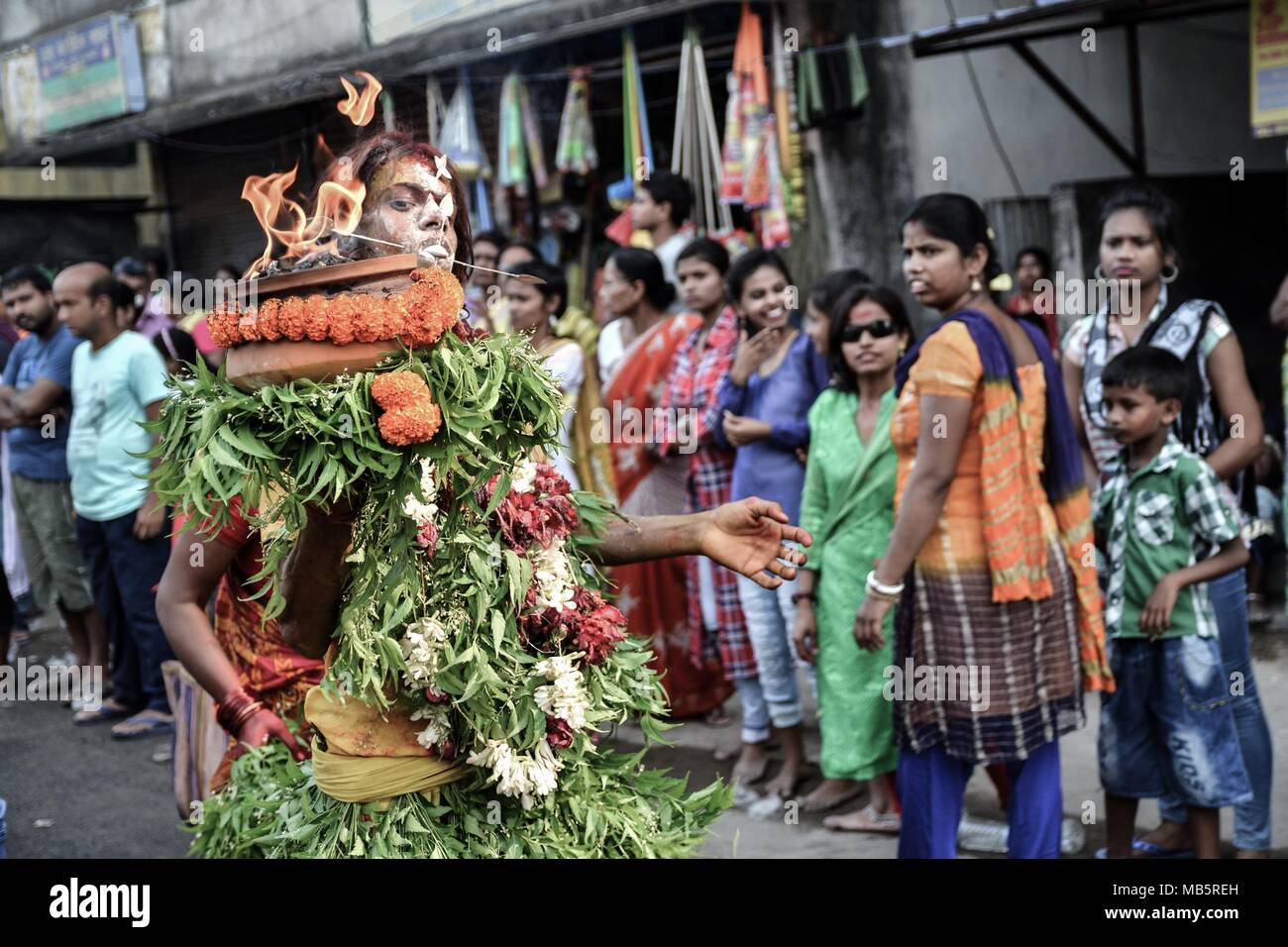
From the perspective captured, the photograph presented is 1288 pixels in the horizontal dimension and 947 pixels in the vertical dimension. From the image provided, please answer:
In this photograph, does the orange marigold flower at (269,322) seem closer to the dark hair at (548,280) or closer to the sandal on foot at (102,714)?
the dark hair at (548,280)

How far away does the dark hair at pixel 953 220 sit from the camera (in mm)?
3736

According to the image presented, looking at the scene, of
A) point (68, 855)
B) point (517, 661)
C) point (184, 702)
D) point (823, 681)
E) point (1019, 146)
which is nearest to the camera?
point (517, 661)

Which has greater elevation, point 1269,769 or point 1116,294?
point 1116,294

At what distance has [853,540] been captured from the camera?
15.5 feet

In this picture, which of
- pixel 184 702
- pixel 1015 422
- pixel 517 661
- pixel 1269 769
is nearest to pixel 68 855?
pixel 184 702

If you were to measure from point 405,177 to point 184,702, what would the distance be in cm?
201

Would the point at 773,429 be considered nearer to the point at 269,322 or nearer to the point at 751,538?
the point at 751,538

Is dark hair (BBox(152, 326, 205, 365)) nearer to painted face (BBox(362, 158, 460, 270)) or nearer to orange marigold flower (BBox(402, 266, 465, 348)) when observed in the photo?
painted face (BBox(362, 158, 460, 270))

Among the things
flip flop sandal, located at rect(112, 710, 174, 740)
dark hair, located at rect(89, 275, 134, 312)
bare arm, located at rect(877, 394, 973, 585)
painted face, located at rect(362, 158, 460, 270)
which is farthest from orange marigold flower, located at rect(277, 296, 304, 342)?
flip flop sandal, located at rect(112, 710, 174, 740)

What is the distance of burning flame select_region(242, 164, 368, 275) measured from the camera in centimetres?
229

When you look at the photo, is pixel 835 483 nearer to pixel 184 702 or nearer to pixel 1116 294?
pixel 1116 294

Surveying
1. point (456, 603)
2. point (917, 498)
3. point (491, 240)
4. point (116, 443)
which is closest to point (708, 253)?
point (917, 498)

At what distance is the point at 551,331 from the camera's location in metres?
6.46

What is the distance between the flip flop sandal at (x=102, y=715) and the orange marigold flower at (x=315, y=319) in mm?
6048
